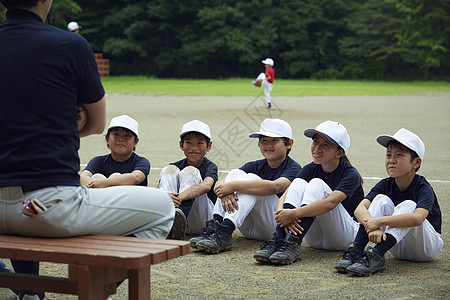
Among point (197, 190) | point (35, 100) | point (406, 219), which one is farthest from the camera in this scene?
point (197, 190)

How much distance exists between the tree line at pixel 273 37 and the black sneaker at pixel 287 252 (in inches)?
2053

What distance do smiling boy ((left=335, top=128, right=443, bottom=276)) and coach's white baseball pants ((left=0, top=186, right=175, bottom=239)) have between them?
163cm

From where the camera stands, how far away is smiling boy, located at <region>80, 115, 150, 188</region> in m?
5.16

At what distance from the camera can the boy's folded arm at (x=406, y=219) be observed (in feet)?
13.5

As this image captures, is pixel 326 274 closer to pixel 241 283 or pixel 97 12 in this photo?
pixel 241 283

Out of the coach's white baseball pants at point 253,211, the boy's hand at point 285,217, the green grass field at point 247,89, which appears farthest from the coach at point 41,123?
the green grass field at point 247,89

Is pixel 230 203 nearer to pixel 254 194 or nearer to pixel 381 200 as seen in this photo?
pixel 254 194

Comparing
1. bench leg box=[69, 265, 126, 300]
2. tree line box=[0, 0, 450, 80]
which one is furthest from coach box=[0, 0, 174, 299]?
tree line box=[0, 0, 450, 80]

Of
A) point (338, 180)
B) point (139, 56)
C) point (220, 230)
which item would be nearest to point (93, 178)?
point (220, 230)

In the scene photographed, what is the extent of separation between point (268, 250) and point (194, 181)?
965mm

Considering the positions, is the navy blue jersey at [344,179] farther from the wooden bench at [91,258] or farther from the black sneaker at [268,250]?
the wooden bench at [91,258]

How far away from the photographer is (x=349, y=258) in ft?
14.0

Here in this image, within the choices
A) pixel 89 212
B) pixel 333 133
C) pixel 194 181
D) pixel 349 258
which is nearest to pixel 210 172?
pixel 194 181

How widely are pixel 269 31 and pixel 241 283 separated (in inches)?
2178
